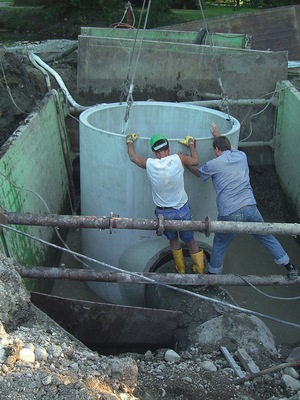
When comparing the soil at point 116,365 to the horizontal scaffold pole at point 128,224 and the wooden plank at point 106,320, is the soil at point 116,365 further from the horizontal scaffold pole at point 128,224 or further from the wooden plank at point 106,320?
the horizontal scaffold pole at point 128,224

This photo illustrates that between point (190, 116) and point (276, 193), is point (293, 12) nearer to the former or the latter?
point (276, 193)

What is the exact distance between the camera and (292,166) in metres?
8.84

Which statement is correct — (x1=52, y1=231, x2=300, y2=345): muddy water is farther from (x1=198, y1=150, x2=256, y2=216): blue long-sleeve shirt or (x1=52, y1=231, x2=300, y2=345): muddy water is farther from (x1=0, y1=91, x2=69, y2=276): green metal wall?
(x1=198, y1=150, x2=256, y2=216): blue long-sleeve shirt

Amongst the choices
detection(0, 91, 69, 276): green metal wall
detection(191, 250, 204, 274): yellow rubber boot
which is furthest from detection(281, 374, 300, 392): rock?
detection(0, 91, 69, 276): green metal wall

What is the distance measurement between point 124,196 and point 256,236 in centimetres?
167

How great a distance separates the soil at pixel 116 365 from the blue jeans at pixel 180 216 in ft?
2.08

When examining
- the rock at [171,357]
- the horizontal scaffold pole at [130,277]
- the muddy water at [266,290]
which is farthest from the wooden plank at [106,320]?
the muddy water at [266,290]

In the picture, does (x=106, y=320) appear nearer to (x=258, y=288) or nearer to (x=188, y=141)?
(x=188, y=141)

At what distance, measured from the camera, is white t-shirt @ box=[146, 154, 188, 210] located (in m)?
5.54

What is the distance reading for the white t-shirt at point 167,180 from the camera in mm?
5539

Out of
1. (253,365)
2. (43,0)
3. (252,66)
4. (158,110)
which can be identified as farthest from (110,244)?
(43,0)

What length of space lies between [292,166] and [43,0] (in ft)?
81.1

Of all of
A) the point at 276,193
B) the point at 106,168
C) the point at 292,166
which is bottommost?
the point at 276,193

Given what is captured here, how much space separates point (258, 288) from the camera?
24.3 ft
